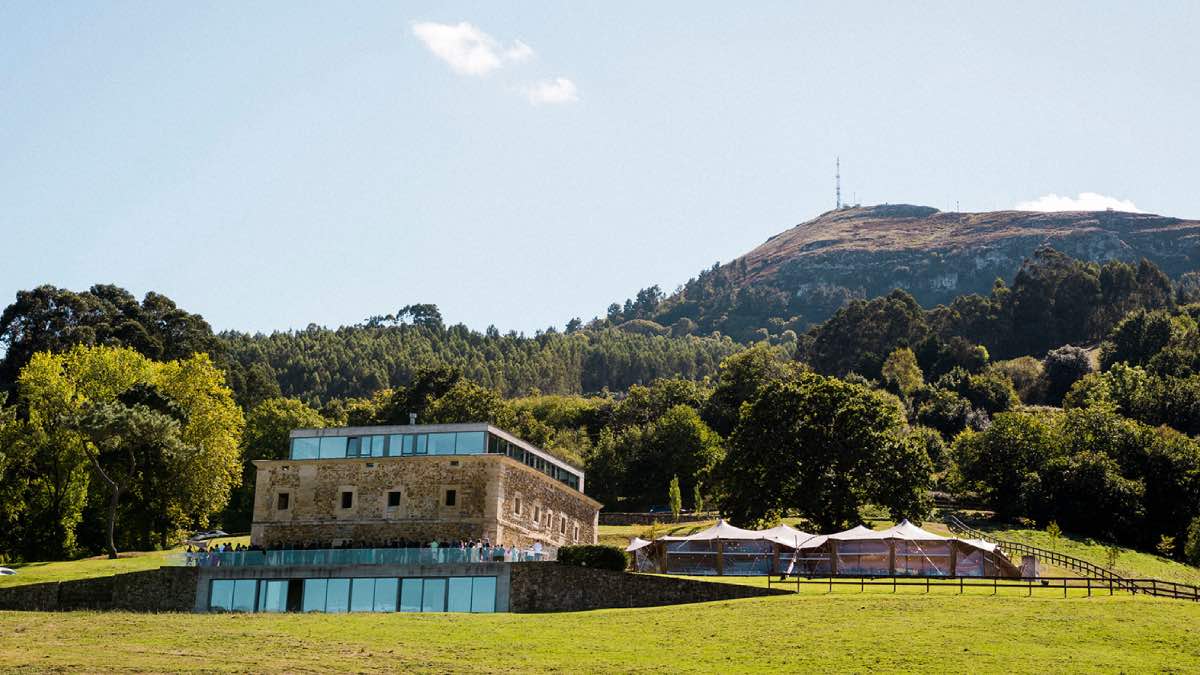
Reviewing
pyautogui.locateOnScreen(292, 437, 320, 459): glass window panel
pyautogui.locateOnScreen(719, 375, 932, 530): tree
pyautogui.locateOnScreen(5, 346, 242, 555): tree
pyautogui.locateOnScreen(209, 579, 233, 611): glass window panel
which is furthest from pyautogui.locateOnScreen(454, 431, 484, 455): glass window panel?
pyautogui.locateOnScreen(5, 346, 242, 555): tree

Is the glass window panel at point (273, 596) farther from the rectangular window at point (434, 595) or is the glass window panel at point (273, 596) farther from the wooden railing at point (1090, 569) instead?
the wooden railing at point (1090, 569)

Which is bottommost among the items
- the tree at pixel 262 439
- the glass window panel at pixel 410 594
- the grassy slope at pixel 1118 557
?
the glass window panel at pixel 410 594

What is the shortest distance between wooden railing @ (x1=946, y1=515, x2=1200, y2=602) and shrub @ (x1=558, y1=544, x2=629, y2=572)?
55.1ft

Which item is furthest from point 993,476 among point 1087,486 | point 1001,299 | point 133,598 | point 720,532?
point 1001,299

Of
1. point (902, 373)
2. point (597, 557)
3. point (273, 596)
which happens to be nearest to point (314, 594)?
point (273, 596)

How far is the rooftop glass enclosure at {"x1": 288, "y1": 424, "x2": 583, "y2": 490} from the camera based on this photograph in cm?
5575

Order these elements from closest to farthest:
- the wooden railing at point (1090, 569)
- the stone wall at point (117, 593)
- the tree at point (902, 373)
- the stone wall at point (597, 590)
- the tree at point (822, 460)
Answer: the wooden railing at point (1090, 569) → the stone wall at point (597, 590) → the stone wall at point (117, 593) → the tree at point (822, 460) → the tree at point (902, 373)

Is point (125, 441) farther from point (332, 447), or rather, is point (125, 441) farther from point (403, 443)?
point (403, 443)

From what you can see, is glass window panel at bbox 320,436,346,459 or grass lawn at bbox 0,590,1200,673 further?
glass window panel at bbox 320,436,346,459

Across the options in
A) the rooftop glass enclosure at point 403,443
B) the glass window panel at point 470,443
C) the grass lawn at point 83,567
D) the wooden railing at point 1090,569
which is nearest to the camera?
the wooden railing at point 1090,569

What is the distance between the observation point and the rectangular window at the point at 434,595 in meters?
48.9

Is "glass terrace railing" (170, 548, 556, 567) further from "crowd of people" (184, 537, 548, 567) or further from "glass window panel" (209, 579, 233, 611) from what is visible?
"glass window panel" (209, 579, 233, 611)

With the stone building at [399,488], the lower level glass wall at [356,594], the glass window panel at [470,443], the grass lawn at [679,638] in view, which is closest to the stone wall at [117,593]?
the lower level glass wall at [356,594]

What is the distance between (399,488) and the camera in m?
55.9
